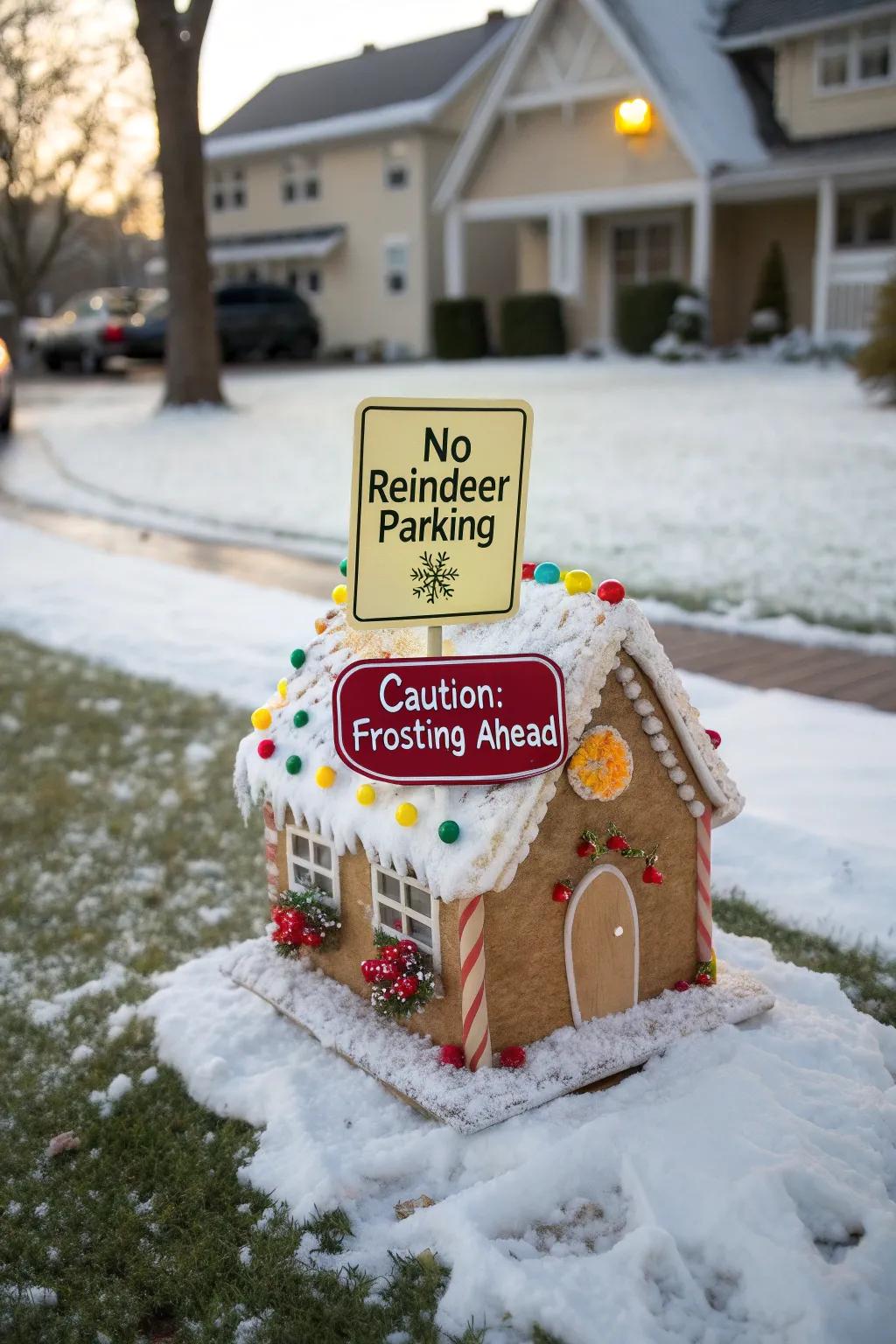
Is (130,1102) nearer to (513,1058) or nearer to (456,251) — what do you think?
(513,1058)

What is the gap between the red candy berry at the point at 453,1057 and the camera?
2.83 m

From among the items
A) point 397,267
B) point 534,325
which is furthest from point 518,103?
point 397,267

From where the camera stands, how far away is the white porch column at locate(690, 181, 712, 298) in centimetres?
2223

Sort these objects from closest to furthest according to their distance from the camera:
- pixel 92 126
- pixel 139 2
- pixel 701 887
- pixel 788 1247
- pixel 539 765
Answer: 1. pixel 788 1247
2. pixel 539 765
3. pixel 701 887
4. pixel 139 2
5. pixel 92 126

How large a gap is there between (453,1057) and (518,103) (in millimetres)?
25292

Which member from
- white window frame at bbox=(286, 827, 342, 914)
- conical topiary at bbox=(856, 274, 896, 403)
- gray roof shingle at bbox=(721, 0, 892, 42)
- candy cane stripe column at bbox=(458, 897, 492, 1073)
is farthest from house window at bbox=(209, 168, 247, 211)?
candy cane stripe column at bbox=(458, 897, 492, 1073)

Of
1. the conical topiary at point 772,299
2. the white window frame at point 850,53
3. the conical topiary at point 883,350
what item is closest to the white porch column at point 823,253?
the conical topiary at point 772,299

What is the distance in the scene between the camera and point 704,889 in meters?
3.18

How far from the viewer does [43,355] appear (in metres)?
29.7

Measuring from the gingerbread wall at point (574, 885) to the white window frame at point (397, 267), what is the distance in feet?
96.3

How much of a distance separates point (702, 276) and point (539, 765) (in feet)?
71.0

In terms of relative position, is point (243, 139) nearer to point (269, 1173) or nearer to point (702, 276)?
point (702, 276)

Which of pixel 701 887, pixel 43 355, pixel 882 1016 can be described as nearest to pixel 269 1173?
pixel 701 887

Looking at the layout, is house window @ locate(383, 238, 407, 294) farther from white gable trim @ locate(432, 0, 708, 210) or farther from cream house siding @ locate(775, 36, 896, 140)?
cream house siding @ locate(775, 36, 896, 140)
